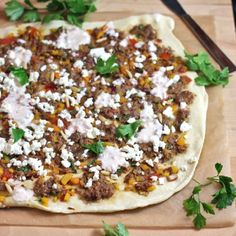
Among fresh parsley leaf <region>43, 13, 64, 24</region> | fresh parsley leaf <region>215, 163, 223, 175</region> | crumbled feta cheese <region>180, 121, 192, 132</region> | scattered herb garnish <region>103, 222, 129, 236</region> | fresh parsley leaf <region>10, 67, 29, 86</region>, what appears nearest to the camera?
scattered herb garnish <region>103, 222, 129, 236</region>

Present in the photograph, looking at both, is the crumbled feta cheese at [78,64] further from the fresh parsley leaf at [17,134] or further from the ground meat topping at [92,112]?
the fresh parsley leaf at [17,134]

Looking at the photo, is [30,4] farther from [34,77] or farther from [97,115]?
[97,115]

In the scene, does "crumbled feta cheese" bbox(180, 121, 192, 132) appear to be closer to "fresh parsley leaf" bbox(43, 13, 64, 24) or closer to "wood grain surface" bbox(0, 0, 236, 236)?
"wood grain surface" bbox(0, 0, 236, 236)

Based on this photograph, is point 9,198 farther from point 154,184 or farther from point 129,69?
point 129,69

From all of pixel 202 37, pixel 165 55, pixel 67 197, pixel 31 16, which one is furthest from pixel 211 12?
pixel 67 197

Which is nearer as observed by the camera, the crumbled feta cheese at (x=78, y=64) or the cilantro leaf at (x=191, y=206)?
the cilantro leaf at (x=191, y=206)

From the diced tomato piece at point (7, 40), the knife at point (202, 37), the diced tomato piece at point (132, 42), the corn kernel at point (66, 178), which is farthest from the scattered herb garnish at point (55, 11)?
the corn kernel at point (66, 178)

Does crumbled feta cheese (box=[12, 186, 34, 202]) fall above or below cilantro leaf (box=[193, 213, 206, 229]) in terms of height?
above

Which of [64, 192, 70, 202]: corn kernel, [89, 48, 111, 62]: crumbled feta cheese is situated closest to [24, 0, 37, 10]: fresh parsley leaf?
[89, 48, 111, 62]: crumbled feta cheese
